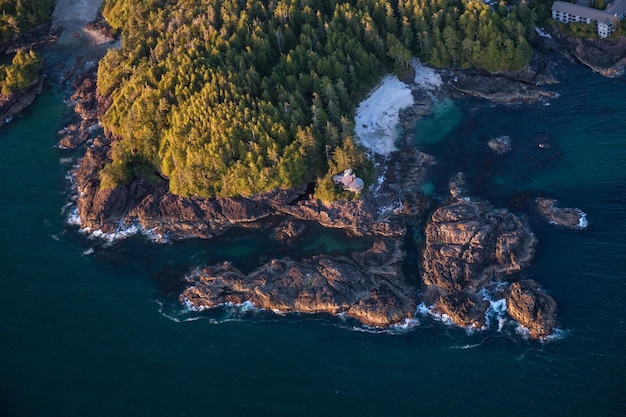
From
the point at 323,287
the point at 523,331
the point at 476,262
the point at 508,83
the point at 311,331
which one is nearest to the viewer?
the point at 523,331

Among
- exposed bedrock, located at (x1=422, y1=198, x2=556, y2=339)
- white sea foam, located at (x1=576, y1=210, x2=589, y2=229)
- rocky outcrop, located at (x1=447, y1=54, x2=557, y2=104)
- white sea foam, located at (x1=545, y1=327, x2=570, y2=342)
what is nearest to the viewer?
white sea foam, located at (x1=545, y1=327, x2=570, y2=342)

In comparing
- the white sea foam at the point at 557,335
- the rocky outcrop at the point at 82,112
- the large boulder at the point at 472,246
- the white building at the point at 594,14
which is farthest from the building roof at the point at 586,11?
the rocky outcrop at the point at 82,112

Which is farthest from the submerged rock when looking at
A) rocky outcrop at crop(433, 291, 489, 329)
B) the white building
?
the white building

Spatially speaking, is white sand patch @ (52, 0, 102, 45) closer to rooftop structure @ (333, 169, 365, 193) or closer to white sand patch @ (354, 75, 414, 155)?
white sand patch @ (354, 75, 414, 155)

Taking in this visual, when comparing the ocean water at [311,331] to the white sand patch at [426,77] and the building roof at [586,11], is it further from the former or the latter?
the building roof at [586,11]

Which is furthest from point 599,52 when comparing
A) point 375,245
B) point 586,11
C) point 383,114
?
point 375,245

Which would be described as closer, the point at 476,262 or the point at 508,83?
the point at 476,262

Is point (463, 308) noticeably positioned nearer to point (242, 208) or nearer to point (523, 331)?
point (523, 331)

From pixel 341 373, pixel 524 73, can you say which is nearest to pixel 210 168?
pixel 341 373
